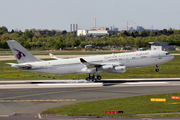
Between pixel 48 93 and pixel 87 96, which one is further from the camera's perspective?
pixel 48 93

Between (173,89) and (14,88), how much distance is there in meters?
25.7

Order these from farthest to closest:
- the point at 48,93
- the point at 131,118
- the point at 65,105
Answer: the point at 48,93 → the point at 65,105 → the point at 131,118

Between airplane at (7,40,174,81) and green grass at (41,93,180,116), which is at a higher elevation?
airplane at (7,40,174,81)

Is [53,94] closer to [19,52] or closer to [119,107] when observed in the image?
[119,107]

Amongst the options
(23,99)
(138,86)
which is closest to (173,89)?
(138,86)

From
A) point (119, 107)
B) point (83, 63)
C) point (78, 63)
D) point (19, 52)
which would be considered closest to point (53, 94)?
point (83, 63)

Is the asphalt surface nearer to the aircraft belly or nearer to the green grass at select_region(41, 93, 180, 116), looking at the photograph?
the green grass at select_region(41, 93, 180, 116)

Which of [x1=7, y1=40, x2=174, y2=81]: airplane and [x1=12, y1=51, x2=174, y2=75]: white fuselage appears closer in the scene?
[x1=7, y1=40, x2=174, y2=81]: airplane

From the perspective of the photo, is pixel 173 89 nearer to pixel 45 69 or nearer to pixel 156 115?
pixel 156 115

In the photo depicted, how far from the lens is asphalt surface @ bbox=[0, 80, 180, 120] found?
1064 inches

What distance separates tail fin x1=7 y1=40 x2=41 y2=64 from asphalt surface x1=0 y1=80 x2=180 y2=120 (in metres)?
4.72

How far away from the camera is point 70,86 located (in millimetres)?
44219

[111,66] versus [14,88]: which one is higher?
[111,66]

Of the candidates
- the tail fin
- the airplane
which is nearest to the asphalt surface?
the airplane
